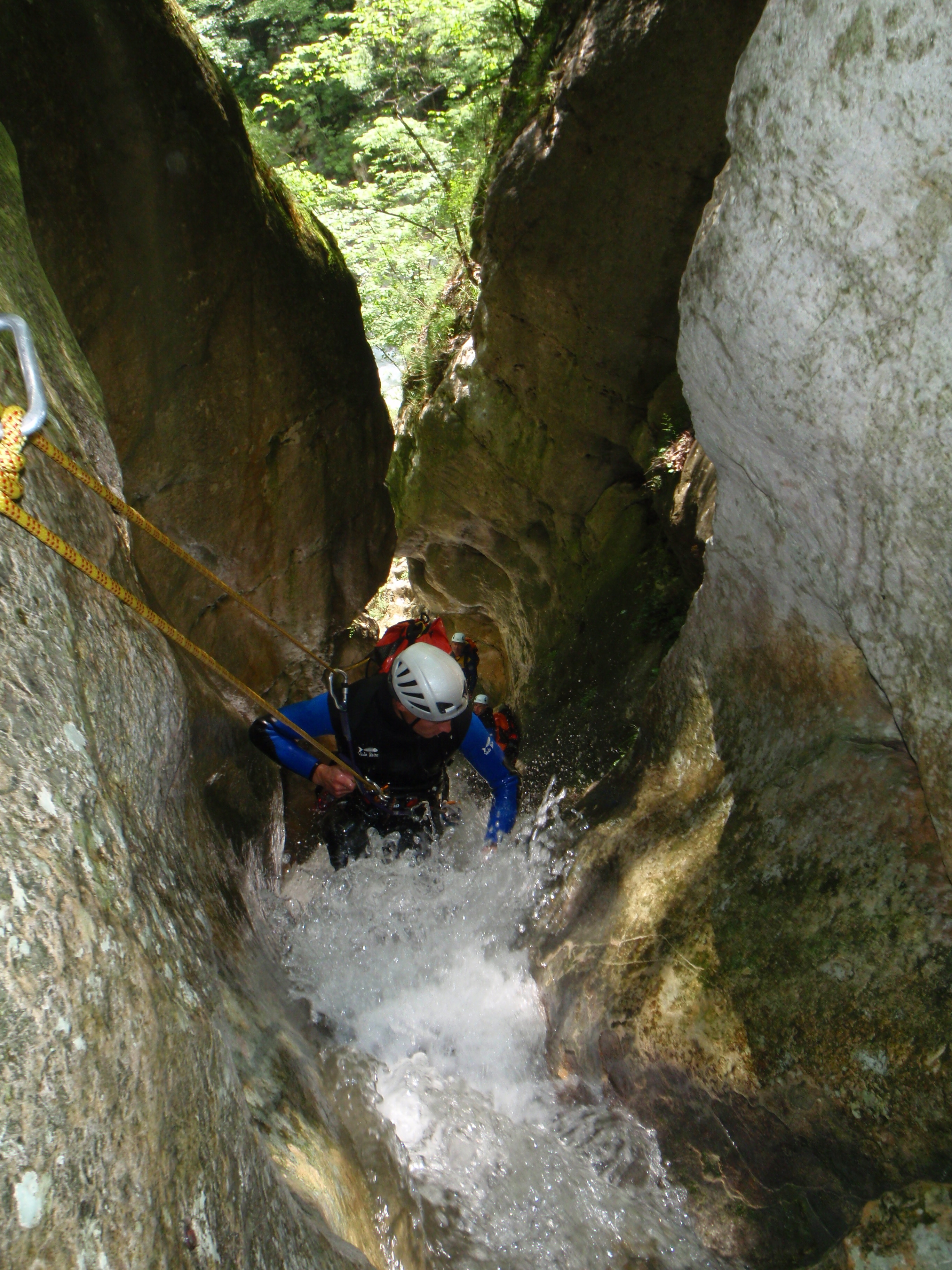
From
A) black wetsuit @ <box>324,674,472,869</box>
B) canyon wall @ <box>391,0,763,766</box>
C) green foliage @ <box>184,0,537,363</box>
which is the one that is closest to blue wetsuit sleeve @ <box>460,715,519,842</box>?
black wetsuit @ <box>324,674,472,869</box>

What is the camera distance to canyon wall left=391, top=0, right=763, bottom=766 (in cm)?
659

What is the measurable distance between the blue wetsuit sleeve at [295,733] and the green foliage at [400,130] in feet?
20.0

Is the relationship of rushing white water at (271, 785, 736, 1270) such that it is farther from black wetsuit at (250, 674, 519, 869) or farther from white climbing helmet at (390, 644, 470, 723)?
white climbing helmet at (390, 644, 470, 723)

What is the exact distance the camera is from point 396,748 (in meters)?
5.14

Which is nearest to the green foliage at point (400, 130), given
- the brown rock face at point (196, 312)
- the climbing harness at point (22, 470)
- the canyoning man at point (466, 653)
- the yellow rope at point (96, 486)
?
the brown rock face at point (196, 312)

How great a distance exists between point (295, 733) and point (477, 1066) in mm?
2158

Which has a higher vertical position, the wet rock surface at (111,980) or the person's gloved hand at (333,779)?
the wet rock surface at (111,980)

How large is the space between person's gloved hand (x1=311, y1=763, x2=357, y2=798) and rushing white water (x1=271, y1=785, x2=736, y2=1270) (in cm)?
85

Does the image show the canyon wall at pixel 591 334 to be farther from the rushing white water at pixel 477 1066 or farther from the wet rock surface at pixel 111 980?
the wet rock surface at pixel 111 980

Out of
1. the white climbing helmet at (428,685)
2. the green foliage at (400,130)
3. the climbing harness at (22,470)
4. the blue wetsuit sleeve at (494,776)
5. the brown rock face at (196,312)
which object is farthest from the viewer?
the green foliage at (400,130)

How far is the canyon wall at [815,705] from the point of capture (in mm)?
2604

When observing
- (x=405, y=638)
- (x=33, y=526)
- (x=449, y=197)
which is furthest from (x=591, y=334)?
(x=33, y=526)

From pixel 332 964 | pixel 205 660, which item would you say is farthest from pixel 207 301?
pixel 332 964

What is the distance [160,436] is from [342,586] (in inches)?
130
